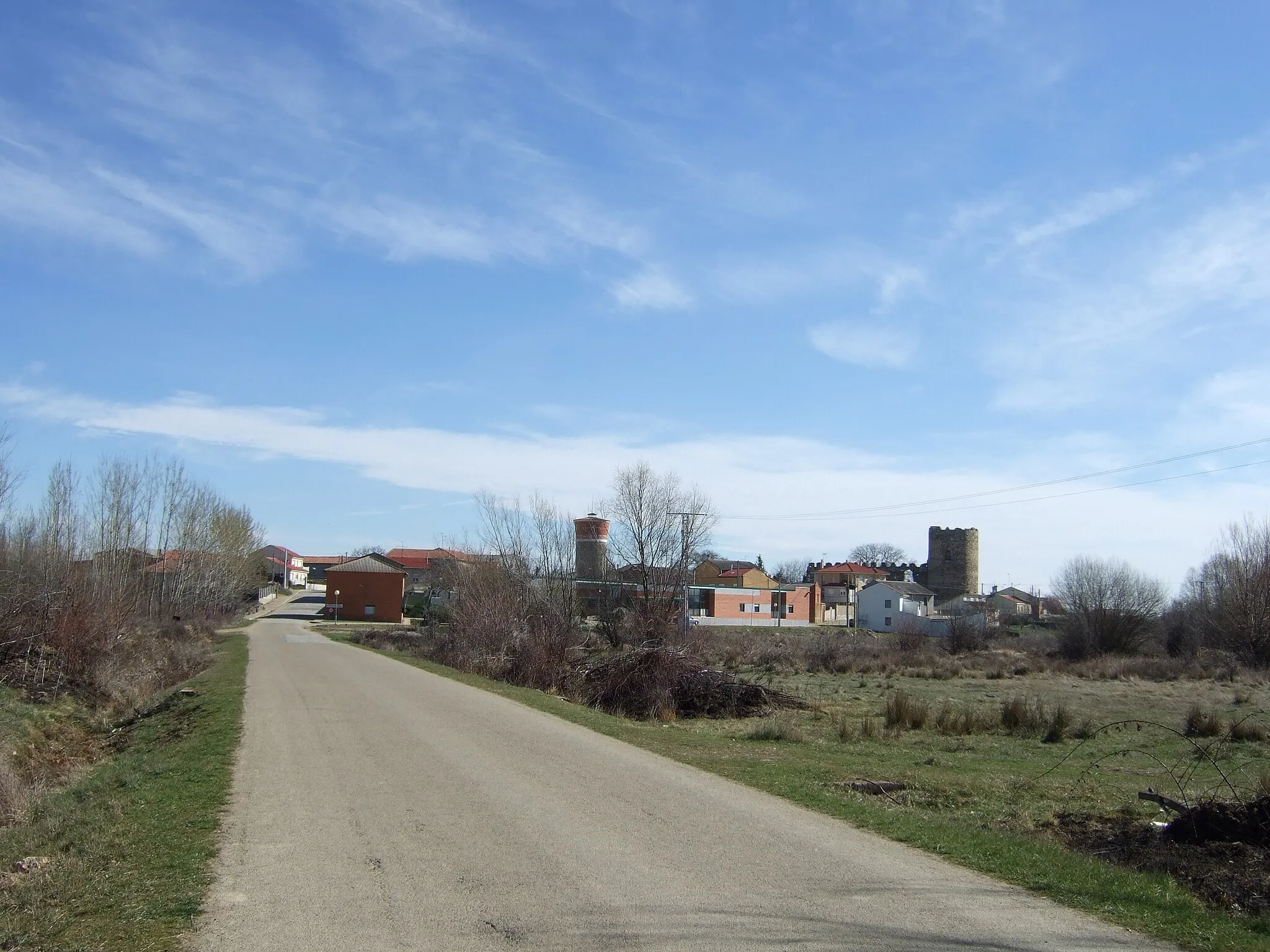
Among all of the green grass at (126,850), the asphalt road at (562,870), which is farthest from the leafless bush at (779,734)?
the green grass at (126,850)

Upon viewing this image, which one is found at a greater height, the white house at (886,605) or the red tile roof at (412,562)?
the red tile roof at (412,562)

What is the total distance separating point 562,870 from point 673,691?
18643 millimetres

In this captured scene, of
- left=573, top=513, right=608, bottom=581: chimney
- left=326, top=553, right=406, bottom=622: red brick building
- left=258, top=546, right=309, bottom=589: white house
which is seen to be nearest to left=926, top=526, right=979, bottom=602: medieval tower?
left=573, top=513, right=608, bottom=581: chimney

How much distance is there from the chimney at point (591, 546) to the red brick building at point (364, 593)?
706 inches

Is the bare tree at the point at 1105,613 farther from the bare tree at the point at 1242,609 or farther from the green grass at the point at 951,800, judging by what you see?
the green grass at the point at 951,800

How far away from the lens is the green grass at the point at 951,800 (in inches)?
263

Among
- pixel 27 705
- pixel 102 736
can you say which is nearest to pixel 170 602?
pixel 27 705

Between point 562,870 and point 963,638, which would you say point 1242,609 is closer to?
point 963,638

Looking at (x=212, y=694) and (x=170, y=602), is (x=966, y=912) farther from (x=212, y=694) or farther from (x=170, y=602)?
(x=170, y=602)

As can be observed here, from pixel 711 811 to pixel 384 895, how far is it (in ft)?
13.3

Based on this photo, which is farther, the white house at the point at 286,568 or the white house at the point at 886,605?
the white house at the point at 286,568

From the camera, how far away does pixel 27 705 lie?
77.8 feet

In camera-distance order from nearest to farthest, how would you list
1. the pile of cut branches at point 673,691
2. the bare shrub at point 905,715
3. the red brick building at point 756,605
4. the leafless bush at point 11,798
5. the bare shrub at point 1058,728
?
1. the leafless bush at point 11,798
2. the bare shrub at point 1058,728
3. the bare shrub at point 905,715
4. the pile of cut branches at point 673,691
5. the red brick building at point 756,605

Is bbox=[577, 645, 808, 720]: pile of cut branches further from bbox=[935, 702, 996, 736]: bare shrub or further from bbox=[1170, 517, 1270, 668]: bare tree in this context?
bbox=[1170, 517, 1270, 668]: bare tree
